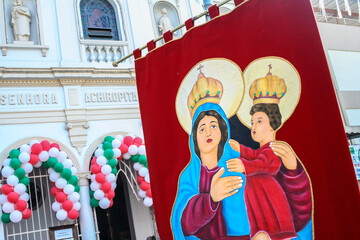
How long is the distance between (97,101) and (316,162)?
6.67 metres

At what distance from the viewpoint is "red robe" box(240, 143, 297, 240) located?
10.5ft

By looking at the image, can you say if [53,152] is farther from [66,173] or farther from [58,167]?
[66,173]

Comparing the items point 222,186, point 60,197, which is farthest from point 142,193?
point 222,186

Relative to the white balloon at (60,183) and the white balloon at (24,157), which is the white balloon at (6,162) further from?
the white balloon at (60,183)

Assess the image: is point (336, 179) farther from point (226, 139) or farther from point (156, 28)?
point (156, 28)

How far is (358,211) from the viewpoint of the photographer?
9.19 feet

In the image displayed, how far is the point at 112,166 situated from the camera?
8148mm

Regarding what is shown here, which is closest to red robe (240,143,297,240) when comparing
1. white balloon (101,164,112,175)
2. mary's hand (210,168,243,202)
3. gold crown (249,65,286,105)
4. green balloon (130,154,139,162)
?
mary's hand (210,168,243,202)

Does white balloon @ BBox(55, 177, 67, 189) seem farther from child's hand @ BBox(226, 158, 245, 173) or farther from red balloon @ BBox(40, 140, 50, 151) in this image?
child's hand @ BBox(226, 158, 245, 173)

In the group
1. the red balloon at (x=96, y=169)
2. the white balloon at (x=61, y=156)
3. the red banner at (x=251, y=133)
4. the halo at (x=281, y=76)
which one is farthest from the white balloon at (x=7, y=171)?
the halo at (x=281, y=76)

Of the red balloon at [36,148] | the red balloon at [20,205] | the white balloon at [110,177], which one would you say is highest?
the red balloon at [36,148]

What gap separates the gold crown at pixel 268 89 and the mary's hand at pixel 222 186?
2.33 feet

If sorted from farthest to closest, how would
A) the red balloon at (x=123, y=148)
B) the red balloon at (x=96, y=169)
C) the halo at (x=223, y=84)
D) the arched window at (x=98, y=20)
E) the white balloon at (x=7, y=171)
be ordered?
the arched window at (x=98, y=20) → the red balloon at (x=123, y=148) → the red balloon at (x=96, y=169) → the white balloon at (x=7, y=171) → the halo at (x=223, y=84)

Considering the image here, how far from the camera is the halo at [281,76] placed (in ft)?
10.7
